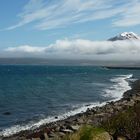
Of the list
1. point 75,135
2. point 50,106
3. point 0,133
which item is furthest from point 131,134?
point 50,106

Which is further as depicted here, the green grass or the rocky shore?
the rocky shore

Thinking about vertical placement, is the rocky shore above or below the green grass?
below

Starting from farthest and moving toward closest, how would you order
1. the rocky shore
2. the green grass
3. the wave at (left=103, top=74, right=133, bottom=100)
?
the wave at (left=103, top=74, right=133, bottom=100) < the rocky shore < the green grass

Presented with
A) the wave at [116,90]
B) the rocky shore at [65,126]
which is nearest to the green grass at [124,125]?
the rocky shore at [65,126]

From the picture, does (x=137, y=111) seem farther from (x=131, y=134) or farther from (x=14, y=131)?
(x=14, y=131)

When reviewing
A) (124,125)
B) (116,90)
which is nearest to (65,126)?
(124,125)

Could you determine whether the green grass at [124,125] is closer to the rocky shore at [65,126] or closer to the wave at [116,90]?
the rocky shore at [65,126]

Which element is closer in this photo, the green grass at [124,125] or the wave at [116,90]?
the green grass at [124,125]

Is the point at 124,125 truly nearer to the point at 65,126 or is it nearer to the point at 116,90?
the point at 65,126

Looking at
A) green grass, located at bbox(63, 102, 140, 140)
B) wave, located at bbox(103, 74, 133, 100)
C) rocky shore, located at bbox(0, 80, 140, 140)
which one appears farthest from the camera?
wave, located at bbox(103, 74, 133, 100)

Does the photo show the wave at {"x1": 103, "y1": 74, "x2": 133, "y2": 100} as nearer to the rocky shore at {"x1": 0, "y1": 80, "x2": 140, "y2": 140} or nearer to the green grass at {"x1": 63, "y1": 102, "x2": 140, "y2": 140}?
the rocky shore at {"x1": 0, "y1": 80, "x2": 140, "y2": 140}

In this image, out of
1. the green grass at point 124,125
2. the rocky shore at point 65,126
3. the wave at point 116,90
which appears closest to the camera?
the green grass at point 124,125

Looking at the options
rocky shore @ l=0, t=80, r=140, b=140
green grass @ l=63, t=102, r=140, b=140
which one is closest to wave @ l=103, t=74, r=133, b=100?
rocky shore @ l=0, t=80, r=140, b=140

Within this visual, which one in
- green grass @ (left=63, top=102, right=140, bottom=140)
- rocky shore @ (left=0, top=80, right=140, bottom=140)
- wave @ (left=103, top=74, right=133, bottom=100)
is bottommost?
wave @ (left=103, top=74, right=133, bottom=100)
